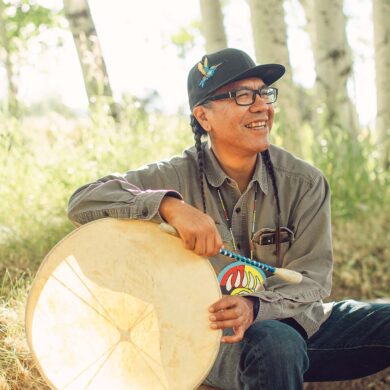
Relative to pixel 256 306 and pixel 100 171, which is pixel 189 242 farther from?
pixel 100 171

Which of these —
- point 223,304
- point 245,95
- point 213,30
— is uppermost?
point 213,30

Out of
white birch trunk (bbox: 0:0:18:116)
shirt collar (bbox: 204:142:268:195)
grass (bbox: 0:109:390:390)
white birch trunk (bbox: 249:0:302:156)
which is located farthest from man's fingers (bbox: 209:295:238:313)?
white birch trunk (bbox: 249:0:302:156)

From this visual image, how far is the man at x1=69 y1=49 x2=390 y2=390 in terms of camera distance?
249cm

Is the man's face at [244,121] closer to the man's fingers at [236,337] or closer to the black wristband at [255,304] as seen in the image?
the black wristband at [255,304]

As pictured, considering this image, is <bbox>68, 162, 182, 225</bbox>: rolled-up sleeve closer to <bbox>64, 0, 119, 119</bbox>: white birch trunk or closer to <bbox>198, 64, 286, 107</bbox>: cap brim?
<bbox>198, 64, 286, 107</bbox>: cap brim

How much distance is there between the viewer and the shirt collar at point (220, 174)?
2814mm

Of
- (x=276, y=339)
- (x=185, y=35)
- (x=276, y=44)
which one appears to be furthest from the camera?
(x=185, y=35)

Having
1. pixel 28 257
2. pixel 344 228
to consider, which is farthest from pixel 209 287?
pixel 344 228

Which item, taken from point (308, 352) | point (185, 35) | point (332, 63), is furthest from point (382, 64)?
point (185, 35)

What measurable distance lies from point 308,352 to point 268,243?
43 centimetres

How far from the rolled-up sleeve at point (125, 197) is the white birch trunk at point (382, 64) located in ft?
13.5

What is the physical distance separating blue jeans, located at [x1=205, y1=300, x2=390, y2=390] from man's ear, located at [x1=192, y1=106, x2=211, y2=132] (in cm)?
88

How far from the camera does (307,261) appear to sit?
2699mm

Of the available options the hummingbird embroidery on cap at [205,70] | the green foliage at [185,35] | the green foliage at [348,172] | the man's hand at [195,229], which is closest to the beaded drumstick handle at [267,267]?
the man's hand at [195,229]
